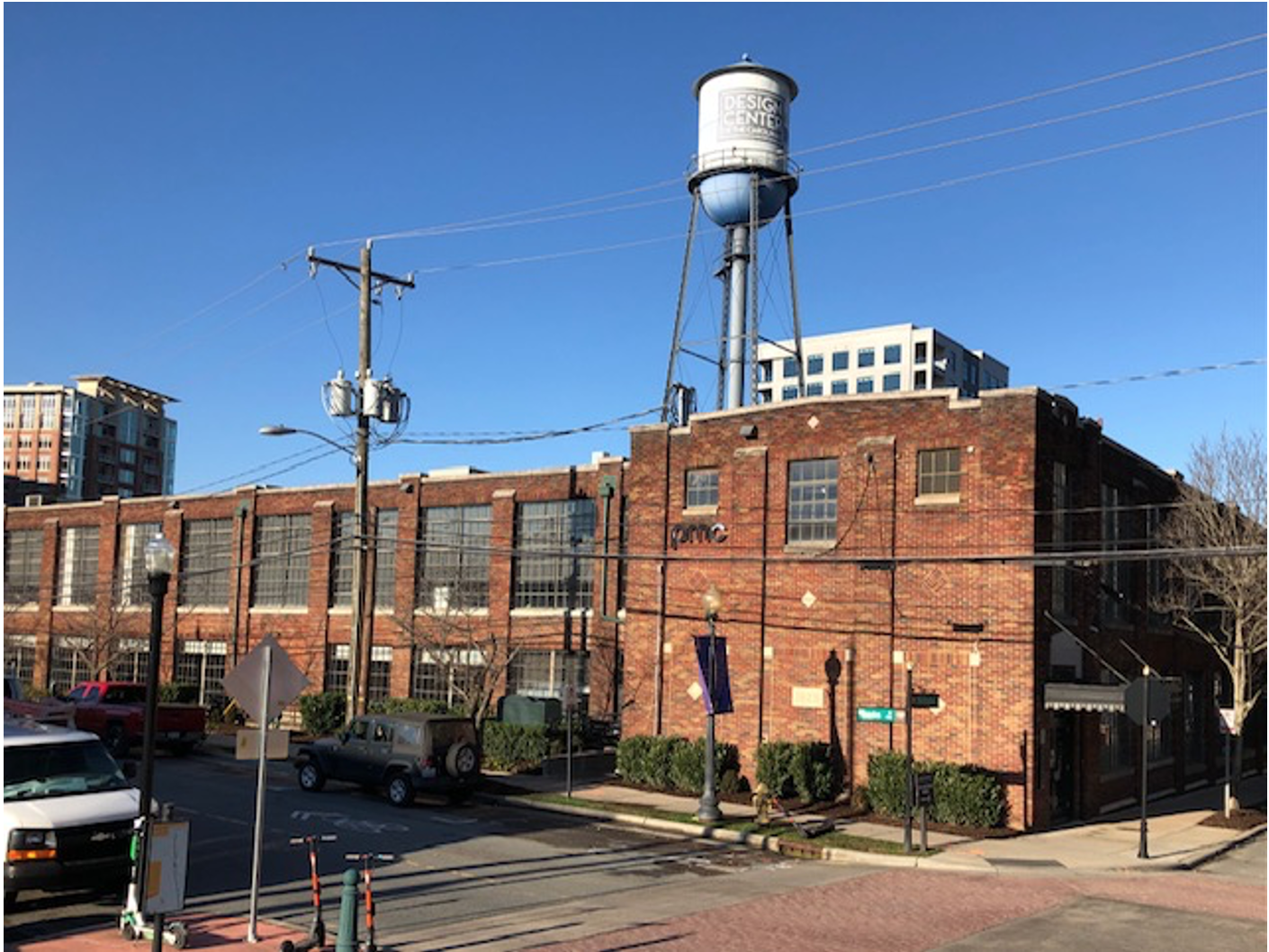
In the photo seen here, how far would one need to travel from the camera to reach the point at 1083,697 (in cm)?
2489

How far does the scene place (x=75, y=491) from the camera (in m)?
152

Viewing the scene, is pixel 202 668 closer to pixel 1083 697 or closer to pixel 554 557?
pixel 554 557

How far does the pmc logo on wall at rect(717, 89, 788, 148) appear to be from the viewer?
41.8 m

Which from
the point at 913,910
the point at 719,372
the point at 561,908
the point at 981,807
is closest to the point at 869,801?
the point at 981,807

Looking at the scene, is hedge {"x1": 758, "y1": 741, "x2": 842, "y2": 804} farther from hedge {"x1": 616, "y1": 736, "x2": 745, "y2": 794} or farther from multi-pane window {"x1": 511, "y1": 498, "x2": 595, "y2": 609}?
multi-pane window {"x1": 511, "y1": 498, "x2": 595, "y2": 609}

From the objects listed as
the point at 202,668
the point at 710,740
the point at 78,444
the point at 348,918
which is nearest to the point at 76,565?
the point at 202,668

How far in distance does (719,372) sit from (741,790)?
1947 centimetres

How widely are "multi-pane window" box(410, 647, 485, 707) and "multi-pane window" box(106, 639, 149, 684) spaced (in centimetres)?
1496

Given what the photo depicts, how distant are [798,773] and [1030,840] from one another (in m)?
5.04

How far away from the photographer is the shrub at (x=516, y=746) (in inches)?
1288

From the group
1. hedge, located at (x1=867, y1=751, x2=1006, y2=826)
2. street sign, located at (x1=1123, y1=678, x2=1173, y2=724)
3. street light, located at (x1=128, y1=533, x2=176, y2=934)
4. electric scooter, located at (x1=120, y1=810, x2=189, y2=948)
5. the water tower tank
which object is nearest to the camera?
street light, located at (x1=128, y1=533, x2=176, y2=934)

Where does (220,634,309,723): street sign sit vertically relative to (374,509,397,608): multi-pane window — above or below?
below

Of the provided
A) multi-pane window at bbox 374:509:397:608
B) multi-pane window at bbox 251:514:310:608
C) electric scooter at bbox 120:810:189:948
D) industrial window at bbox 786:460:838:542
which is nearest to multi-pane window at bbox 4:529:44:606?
multi-pane window at bbox 251:514:310:608

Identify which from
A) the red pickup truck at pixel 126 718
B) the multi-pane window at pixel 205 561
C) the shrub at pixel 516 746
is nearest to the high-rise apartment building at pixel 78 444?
the multi-pane window at pixel 205 561
